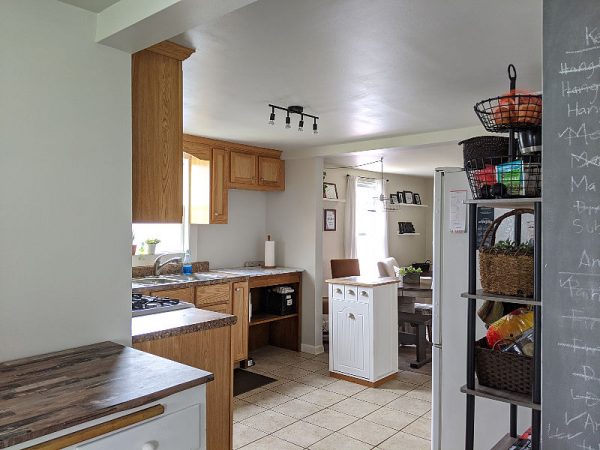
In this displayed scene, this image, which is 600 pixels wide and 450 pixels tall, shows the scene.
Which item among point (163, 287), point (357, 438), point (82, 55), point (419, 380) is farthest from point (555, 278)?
point (419, 380)

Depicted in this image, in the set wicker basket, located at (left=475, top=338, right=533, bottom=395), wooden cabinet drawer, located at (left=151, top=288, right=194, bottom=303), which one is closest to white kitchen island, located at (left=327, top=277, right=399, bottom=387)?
wooden cabinet drawer, located at (left=151, top=288, right=194, bottom=303)

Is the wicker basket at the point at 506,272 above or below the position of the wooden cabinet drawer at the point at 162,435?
above

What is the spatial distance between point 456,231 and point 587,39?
1535mm

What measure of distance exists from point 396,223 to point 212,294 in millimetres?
4592

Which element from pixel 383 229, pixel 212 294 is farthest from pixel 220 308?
pixel 383 229

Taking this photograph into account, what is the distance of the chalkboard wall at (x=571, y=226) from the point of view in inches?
44.2

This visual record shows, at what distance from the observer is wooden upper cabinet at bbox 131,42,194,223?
2121mm

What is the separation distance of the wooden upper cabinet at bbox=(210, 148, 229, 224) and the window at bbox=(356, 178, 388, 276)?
9.18 ft

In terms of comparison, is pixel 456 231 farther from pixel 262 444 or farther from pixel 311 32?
pixel 262 444

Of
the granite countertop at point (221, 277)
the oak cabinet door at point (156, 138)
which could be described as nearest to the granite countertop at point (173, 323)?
the oak cabinet door at point (156, 138)

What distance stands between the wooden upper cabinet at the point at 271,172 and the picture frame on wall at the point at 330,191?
3.62 ft

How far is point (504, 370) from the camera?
1.45m

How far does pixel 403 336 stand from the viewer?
5.32 m

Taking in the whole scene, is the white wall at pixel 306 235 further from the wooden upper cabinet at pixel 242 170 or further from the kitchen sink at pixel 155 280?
the kitchen sink at pixel 155 280
